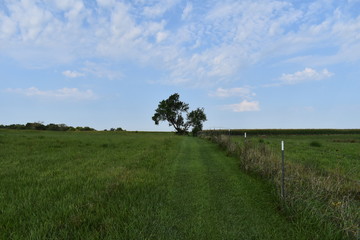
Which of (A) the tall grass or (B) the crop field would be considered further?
(B) the crop field

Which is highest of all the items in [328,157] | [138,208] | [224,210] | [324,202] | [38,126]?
[38,126]

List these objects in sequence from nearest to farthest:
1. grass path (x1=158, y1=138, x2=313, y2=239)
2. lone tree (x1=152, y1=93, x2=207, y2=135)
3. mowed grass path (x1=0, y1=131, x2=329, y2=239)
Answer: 1. mowed grass path (x1=0, y1=131, x2=329, y2=239)
2. grass path (x1=158, y1=138, x2=313, y2=239)
3. lone tree (x1=152, y1=93, x2=207, y2=135)

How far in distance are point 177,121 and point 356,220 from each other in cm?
7106

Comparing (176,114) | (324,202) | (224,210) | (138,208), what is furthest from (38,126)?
(324,202)

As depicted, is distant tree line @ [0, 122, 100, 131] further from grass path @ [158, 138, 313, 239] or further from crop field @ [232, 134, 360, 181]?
grass path @ [158, 138, 313, 239]

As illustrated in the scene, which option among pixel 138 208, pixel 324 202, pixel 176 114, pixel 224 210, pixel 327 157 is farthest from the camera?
pixel 176 114

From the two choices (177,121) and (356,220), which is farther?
(177,121)

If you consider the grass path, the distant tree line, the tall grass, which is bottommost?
the grass path

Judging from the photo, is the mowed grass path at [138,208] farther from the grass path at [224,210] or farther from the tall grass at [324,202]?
the tall grass at [324,202]

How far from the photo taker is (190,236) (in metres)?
4.15

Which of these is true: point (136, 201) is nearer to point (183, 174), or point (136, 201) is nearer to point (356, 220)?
point (183, 174)

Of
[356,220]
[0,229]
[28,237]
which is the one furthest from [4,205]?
[356,220]

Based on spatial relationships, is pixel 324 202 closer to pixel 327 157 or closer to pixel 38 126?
pixel 327 157

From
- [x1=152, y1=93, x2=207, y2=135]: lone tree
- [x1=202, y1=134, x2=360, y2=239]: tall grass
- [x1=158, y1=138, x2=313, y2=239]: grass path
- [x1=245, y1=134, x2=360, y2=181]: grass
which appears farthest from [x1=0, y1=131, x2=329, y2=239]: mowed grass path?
[x1=152, y1=93, x2=207, y2=135]: lone tree
